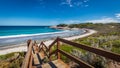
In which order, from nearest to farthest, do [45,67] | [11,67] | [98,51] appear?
[98,51]
[45,67]
[11,67]

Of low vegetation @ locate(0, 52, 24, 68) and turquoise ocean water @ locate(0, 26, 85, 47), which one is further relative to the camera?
turquoise ocean water @ locate(0, 26, 85, 47)

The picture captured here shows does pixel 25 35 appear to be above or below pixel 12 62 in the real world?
below

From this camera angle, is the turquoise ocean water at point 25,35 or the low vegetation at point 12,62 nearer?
the low vegetation at point 12,62

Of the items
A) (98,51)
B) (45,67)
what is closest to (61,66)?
(45,67)

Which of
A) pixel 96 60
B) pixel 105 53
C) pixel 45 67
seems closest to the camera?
pixel 105 53

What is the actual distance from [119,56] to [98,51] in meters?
0.52

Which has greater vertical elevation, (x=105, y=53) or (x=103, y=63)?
(x=105, y=53)

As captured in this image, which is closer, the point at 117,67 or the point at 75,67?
the point at 117,67

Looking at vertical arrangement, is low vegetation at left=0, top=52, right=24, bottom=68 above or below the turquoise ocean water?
above

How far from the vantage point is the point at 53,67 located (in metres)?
3.87

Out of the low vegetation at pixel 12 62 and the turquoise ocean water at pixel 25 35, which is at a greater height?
the low vegetation at pixel 12 62

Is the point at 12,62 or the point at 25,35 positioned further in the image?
the point at 25,35

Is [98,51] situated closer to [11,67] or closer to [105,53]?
[105,53]

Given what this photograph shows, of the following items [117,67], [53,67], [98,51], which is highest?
[98,51]
